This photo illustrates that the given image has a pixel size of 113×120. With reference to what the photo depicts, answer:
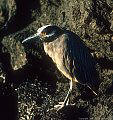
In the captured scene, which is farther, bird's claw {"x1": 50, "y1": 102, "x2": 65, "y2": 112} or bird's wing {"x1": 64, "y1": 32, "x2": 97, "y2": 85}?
bird's claw {"x1": 50, "y1": 102, "x2": 65, "y2": 112}

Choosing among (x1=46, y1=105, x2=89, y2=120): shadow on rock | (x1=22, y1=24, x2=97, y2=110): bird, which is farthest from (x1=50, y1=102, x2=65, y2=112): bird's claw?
(x1=22, y1=24, x2=97, y2=110): bird

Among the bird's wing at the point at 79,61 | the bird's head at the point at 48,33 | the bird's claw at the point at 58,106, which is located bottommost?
the bird's claw at the point at 58,106

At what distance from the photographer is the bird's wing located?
398 cm

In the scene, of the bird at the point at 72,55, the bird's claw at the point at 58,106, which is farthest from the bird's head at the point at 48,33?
the bird's claw at the point at 58,106

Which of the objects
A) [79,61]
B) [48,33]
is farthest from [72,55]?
[48,33]

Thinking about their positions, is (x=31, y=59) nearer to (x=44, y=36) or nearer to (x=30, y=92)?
(x=30, y=92)

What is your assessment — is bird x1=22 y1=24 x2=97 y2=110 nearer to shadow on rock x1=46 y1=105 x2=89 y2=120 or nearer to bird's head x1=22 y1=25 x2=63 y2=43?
bird's head x1=22 y1=25 x2=63 y2=43

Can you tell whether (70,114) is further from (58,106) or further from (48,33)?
(48,33)

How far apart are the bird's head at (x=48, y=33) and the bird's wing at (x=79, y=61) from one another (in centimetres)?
9

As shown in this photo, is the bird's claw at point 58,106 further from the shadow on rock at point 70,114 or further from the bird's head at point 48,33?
the bird's head at point 48,33

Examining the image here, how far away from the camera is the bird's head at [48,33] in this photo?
13.2 feet

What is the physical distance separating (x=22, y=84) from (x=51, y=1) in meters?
0.98

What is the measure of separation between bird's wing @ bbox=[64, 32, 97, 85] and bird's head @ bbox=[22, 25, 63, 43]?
0.09 metres

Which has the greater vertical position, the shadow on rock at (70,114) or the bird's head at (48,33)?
the bird's head at (48,33)
